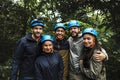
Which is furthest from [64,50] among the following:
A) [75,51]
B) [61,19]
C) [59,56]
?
[61,19]

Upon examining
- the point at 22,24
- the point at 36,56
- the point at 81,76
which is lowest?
the point at 81,76

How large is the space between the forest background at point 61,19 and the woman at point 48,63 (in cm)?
309

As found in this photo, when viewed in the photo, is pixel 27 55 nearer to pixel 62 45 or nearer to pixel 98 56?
pixel 62 45

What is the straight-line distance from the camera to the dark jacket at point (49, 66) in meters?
6.14

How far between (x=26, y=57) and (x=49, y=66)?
1.83ft

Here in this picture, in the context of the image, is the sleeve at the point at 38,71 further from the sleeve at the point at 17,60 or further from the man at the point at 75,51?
the man at the point at 75,51

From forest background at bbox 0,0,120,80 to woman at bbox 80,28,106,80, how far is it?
3.28 m

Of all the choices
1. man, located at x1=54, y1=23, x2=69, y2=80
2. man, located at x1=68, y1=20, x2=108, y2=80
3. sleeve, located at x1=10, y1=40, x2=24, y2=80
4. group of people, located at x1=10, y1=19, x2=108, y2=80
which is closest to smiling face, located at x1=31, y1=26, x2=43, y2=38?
group of people, located at x1=10, y1=19, x2=108, y2=80

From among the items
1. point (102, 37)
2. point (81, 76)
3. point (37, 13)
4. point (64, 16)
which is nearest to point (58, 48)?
point (81, 76)

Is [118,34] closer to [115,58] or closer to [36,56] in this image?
[115,58]

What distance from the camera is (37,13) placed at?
13.2 metres

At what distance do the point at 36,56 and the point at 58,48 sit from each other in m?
0.69

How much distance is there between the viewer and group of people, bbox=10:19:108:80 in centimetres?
584

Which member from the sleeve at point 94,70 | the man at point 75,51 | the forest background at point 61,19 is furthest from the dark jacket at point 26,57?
the forest background at point 61,19
